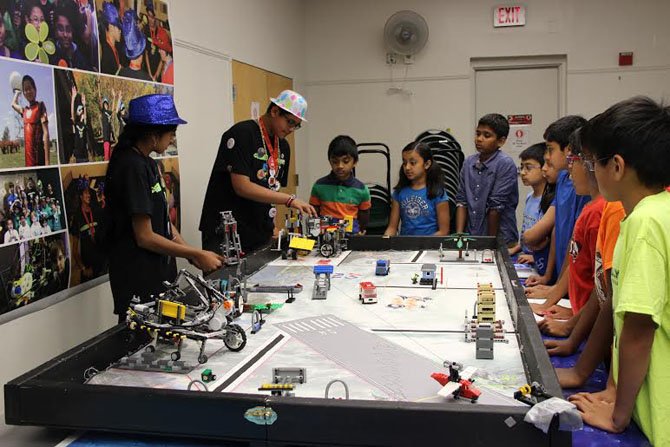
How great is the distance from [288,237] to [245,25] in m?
2.41

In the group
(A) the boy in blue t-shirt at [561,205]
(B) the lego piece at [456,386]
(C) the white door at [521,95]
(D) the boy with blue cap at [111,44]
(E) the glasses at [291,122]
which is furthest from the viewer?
(C) the white door at [521,95]

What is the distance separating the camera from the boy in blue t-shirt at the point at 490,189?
12.6 feet

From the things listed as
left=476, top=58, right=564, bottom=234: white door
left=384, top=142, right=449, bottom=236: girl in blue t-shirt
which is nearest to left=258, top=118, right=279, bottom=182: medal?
left=384, top=142, right=449, bottom=236: girl in blue t-shirt

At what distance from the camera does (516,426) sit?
1107mm

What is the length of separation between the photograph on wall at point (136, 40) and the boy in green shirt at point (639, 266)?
7.82ft

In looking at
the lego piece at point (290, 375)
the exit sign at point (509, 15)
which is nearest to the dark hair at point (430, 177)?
the lego piece at point (290, 375)

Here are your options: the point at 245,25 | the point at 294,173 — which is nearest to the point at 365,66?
the point at 294,173

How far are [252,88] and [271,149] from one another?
1867 mm

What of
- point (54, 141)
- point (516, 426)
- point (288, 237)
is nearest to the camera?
point (516, 426)

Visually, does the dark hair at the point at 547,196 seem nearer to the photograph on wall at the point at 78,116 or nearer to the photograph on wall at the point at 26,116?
the photograph on wall at the point at 78,116

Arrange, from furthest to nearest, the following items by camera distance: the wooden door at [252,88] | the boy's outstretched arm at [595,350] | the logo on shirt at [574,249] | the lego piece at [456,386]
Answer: the wooden door at [252,88]
the logo on shirt at [574,249]
the boy's outstretched arm at [595,350]
the lego piece at [456,386]

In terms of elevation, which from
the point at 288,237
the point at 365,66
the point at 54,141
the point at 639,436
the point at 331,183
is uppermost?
the point at 365,66

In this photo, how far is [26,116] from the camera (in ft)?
8.04

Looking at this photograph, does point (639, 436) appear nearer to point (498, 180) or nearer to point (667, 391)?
point (667, 391)
